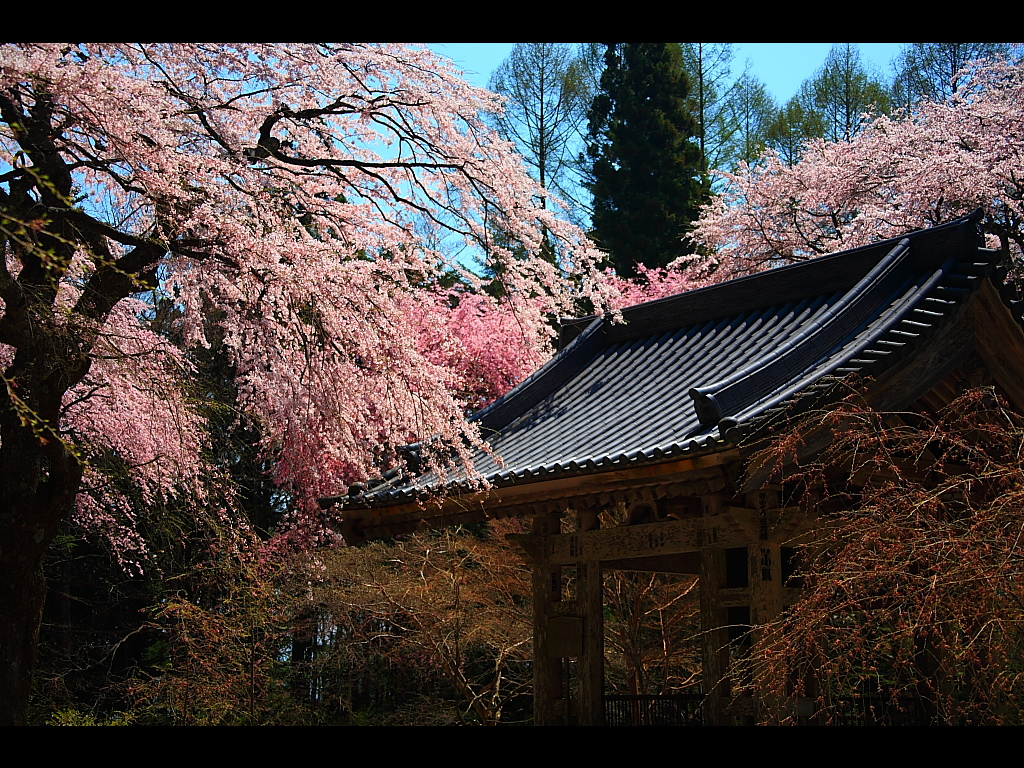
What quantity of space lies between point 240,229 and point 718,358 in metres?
3.20

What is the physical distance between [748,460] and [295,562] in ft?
23.8

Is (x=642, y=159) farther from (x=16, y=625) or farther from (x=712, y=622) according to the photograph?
(x=16, y=625)

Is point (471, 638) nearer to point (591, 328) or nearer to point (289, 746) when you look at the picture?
point (591, 328)

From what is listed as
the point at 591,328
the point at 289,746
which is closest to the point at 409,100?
the point at 591,328

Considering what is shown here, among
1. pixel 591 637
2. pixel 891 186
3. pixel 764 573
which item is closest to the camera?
pixel 764 573

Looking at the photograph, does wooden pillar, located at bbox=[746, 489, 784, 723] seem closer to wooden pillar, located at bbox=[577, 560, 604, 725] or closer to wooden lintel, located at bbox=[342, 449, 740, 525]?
wooden lintel, located at bbox=[342, 449, 740, 525]

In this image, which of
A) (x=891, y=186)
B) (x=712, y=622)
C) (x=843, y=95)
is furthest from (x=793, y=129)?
(x=712, y=622)

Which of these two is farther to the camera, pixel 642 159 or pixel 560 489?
pixel 642 159

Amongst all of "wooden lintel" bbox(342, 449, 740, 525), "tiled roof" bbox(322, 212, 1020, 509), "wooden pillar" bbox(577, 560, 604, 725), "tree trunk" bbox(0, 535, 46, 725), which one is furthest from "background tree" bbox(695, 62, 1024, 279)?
"tree trunk" bbox(0, 535, 46, 725)

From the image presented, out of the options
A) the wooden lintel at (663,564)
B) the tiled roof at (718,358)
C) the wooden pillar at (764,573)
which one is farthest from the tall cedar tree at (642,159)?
Result: the wooden pillar at (764,573)

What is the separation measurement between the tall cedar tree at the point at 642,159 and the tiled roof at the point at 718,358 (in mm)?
10933

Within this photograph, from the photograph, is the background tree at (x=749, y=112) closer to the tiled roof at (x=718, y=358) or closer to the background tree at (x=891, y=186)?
the background tree at (x=891, y=186)

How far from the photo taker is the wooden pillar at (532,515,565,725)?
5.85m

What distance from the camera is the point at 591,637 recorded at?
572cm
